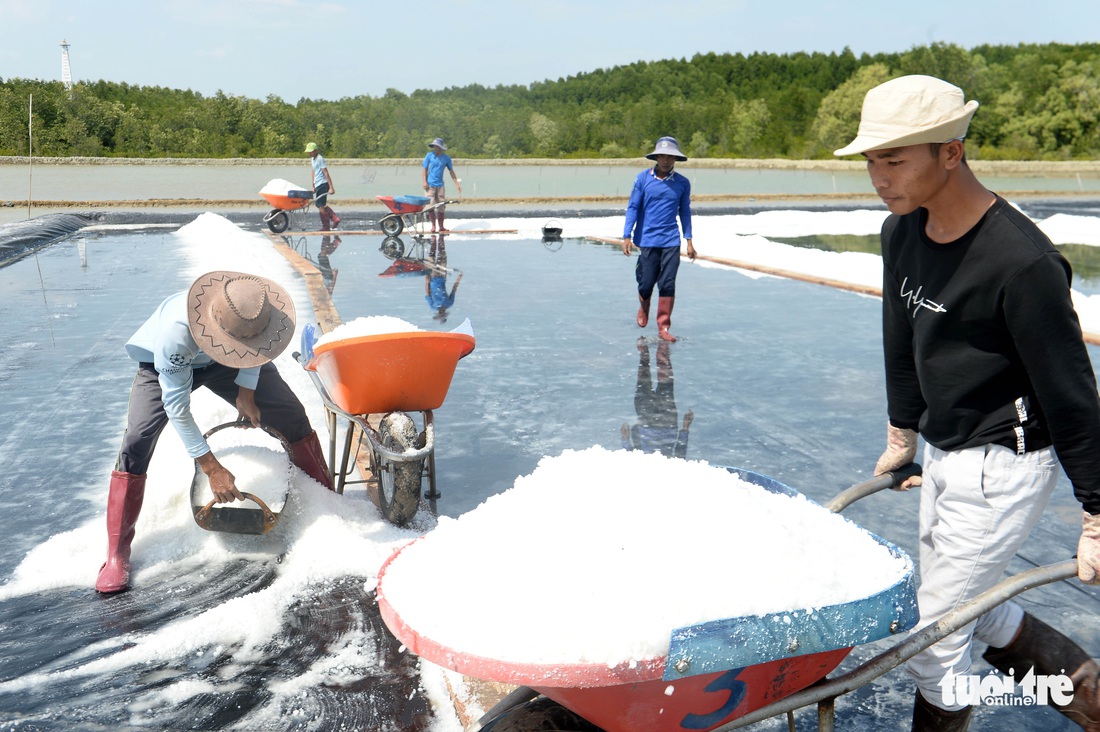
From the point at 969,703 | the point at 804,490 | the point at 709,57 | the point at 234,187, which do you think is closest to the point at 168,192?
the point at 234,187

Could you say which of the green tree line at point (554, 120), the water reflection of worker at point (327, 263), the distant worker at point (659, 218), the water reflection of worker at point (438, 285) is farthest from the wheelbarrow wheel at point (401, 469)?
the green tree line at point (554, 120)

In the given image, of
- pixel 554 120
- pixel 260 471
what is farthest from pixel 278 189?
pixel 554 120

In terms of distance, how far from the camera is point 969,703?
2.29m

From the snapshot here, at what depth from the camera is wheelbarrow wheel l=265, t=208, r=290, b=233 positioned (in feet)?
56.3

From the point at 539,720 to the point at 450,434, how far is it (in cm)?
344

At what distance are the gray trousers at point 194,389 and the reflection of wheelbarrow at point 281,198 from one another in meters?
13.7

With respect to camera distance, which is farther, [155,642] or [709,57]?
[709,57]

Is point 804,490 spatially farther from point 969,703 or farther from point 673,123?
point 673,123

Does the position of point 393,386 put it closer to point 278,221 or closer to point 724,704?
point 724,704

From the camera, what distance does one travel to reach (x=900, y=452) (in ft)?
8.65

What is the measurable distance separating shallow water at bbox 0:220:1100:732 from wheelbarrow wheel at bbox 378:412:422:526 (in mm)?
298

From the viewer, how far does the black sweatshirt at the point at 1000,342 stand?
2.00 metres

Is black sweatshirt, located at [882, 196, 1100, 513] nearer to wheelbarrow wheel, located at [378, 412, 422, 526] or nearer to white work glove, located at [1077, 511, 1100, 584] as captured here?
white work glove, located at [1077, 511, 1100, 584]

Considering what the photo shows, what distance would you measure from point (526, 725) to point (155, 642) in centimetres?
174
